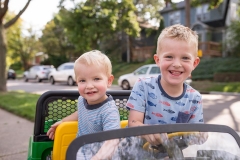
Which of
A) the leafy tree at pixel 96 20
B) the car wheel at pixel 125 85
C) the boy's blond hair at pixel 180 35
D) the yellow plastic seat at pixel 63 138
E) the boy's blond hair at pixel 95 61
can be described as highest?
the leafy tree at pixel 96 20

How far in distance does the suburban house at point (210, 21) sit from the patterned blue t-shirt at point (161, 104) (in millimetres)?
22388

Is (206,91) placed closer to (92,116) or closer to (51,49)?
(92,116)

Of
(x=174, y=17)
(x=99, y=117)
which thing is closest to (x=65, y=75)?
(x=99, y=117)

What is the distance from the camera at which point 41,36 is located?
3969cm

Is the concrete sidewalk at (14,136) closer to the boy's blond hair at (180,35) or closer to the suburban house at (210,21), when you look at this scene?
the boy's blond hair at (180,35)

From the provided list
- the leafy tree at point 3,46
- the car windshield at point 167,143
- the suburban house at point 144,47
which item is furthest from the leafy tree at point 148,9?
the car windshield at point 167,143

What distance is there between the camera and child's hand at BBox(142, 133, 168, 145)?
1.11m

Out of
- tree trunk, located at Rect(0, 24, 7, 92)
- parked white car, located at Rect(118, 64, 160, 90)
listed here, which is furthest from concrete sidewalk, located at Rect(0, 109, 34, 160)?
parked white car, located at Rect(118, 64, 160, 90)

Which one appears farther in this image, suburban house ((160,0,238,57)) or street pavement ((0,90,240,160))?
suburban house ((160,0,238,57))

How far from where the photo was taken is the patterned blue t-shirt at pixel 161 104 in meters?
1.75

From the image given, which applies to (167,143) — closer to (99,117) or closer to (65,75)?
(99,117)

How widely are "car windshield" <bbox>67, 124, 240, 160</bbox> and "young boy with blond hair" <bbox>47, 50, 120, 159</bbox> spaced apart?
54 cm

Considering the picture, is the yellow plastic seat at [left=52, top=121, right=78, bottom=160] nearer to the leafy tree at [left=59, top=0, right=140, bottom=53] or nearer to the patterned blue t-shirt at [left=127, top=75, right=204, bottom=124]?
the patterned blue t-shirt at [left=127, top=75, right=204, bottom=124]

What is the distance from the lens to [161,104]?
175cm
